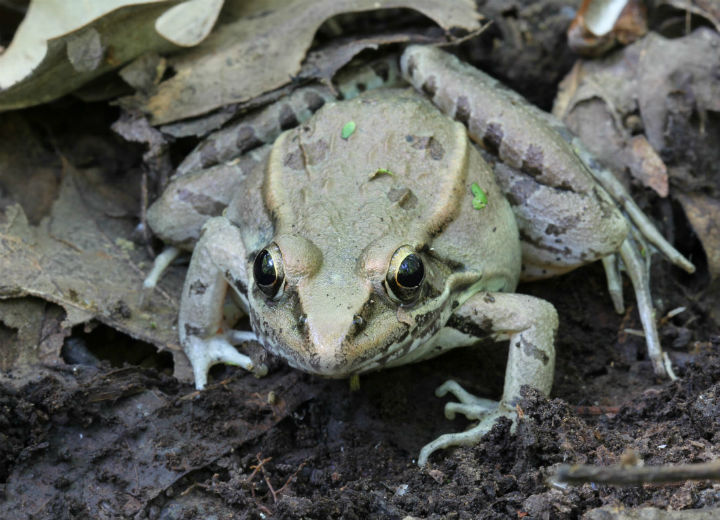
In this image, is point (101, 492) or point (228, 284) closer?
point (101, 492)

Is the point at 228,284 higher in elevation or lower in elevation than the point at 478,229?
lower

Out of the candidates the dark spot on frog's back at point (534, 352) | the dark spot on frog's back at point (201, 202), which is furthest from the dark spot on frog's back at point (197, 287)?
the dark spot on frog's back at point (534, 352)

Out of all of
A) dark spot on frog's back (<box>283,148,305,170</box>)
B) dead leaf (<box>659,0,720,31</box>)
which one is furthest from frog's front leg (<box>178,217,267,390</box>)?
dead leaf (<box>659,0,720,31</box>)

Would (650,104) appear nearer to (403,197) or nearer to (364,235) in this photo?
(403,197)

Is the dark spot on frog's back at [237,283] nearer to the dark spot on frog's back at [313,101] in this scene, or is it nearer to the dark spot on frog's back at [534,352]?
the dark spot on frog's back at [313,101]

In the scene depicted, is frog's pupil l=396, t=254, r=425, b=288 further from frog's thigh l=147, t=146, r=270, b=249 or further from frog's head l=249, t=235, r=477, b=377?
frog's thigh l=147, t=146, r=270, b=249

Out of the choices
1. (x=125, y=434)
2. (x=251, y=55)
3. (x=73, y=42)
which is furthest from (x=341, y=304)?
(x=73, y=42)

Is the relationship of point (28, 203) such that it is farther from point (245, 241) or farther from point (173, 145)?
point (245, 241)

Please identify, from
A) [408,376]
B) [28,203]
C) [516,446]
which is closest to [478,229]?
[408,376]
